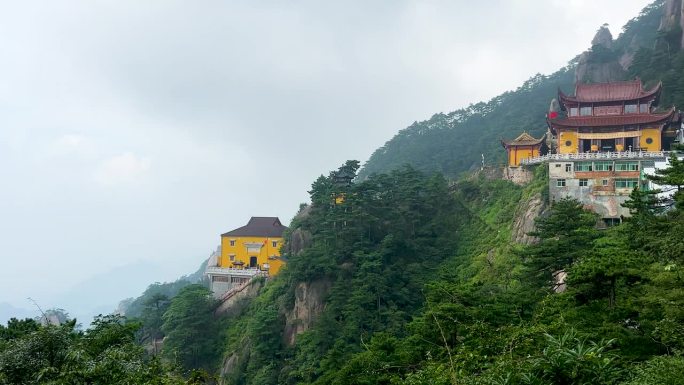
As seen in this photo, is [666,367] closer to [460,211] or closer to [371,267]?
[371,267]

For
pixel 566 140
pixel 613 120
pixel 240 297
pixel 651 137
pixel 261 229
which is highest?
pixel 613 120

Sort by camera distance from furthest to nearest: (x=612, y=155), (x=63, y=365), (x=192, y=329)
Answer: (x=192, y=329), (x=612, y=155), (x=63, y=365)

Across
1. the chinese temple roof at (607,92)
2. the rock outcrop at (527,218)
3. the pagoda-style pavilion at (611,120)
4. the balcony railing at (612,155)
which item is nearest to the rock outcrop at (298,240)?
the rock outcrop at (527,218)

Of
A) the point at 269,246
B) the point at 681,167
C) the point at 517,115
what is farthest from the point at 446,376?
the point at 517,115

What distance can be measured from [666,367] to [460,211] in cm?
2782

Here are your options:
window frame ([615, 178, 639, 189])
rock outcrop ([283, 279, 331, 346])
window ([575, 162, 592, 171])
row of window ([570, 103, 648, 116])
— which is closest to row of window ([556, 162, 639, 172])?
window ([575, 162, 592, 171])

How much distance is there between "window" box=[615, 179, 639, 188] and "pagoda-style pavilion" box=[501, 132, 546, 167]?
638 centimetres

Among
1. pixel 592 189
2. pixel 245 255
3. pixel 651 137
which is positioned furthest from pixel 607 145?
pixel 245 255

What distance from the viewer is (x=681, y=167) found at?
18.0m

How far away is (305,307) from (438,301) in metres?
17.5

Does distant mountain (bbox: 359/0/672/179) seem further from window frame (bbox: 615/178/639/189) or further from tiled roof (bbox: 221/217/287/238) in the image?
tiled roof (bbox: 221/217/287/238)

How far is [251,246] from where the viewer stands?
44562mm

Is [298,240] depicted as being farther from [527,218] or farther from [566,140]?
[566,140]

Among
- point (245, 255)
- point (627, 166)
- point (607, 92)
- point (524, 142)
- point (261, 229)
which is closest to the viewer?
point (627, 166)
